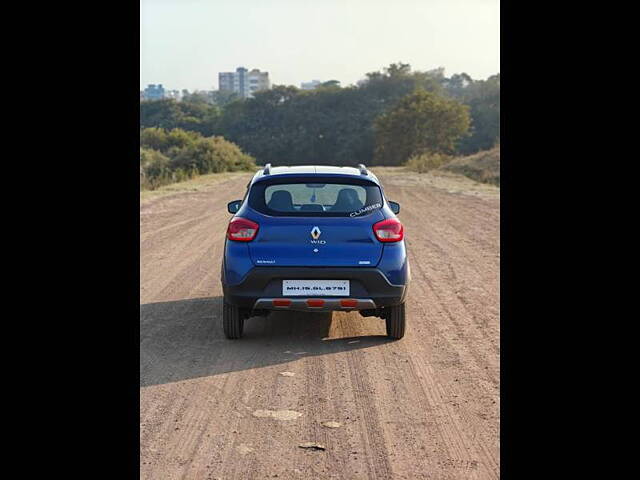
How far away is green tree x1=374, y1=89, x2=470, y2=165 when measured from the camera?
6306 cm

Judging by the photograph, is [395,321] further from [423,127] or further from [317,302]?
[423,127]

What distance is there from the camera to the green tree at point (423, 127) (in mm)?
63062

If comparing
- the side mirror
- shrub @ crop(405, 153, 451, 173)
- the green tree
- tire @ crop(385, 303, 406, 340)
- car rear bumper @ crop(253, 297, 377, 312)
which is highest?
the green tree

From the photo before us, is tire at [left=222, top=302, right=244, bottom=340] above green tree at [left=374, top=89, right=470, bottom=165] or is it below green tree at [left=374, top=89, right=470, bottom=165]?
below

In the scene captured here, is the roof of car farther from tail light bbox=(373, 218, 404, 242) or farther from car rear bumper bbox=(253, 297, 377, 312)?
Answer: car rear bumper bbox=(253, 297, 377, 312)

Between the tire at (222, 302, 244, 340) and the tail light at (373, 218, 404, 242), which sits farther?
the tire at (222, 302, 244, 340)

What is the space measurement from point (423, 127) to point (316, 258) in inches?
2252

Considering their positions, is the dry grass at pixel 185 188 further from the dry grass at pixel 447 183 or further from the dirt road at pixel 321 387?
the dirt road at pixel 321 387

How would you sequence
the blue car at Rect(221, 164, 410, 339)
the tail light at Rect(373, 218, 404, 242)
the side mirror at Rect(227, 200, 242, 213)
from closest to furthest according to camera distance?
the blue car at Rect(221, 164, 410, 339) < the tail light at Rect(373, 218, 404, 242) < the side mirror at Rect(227, 200, 242, 213)

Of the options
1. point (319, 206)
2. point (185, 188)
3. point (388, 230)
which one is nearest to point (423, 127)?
point (185, 188)

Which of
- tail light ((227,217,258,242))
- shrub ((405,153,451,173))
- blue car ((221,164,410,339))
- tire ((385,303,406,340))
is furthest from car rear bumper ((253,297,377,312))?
shrub ((405,153,451,173))
